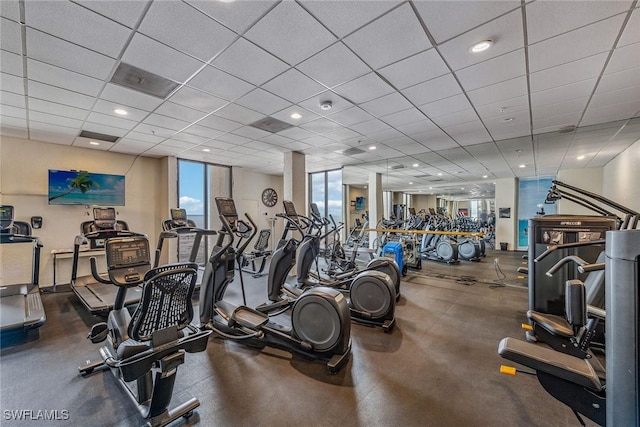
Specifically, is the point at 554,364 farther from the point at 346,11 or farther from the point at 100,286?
the point at 100,286

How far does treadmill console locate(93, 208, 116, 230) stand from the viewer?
3863mm

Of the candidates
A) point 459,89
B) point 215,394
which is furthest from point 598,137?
point 215,394

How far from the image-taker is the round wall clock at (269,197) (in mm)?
9516

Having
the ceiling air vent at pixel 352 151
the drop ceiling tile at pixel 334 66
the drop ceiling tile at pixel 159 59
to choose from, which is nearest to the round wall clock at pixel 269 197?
the ceiling air vent at pixel 352 151

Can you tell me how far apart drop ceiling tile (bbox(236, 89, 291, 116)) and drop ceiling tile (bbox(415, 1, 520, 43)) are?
195 cm

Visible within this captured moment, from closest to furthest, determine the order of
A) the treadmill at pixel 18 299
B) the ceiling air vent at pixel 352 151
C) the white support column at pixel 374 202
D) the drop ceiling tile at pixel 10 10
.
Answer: the drop ceiling tile at pixel 10 10
the treadmill at pixel 18 299
the ceiling air vent at pixel 352 151
the white support column at pixel 374 202

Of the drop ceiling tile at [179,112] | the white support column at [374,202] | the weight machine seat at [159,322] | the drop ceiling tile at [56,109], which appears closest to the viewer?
the weight machine seat at [159,322]

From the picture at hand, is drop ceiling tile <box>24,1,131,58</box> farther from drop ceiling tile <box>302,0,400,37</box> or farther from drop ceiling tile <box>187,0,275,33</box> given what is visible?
drop ceiling tile <box>302,0,400,37</box>

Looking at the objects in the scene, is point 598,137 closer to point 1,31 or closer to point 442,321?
point 442,321

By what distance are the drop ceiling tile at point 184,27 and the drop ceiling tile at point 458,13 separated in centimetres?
158

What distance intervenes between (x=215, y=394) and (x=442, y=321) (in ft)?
9.67

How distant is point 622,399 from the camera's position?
1068 mm

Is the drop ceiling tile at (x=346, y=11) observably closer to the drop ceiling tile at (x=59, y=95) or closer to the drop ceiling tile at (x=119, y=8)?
the drop ceiling tile at (x=119, y=8)

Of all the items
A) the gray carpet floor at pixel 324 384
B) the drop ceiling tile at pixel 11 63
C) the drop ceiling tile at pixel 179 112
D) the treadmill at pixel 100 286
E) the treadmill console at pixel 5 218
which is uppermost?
the drop ceiling tile at pixel 179 112
